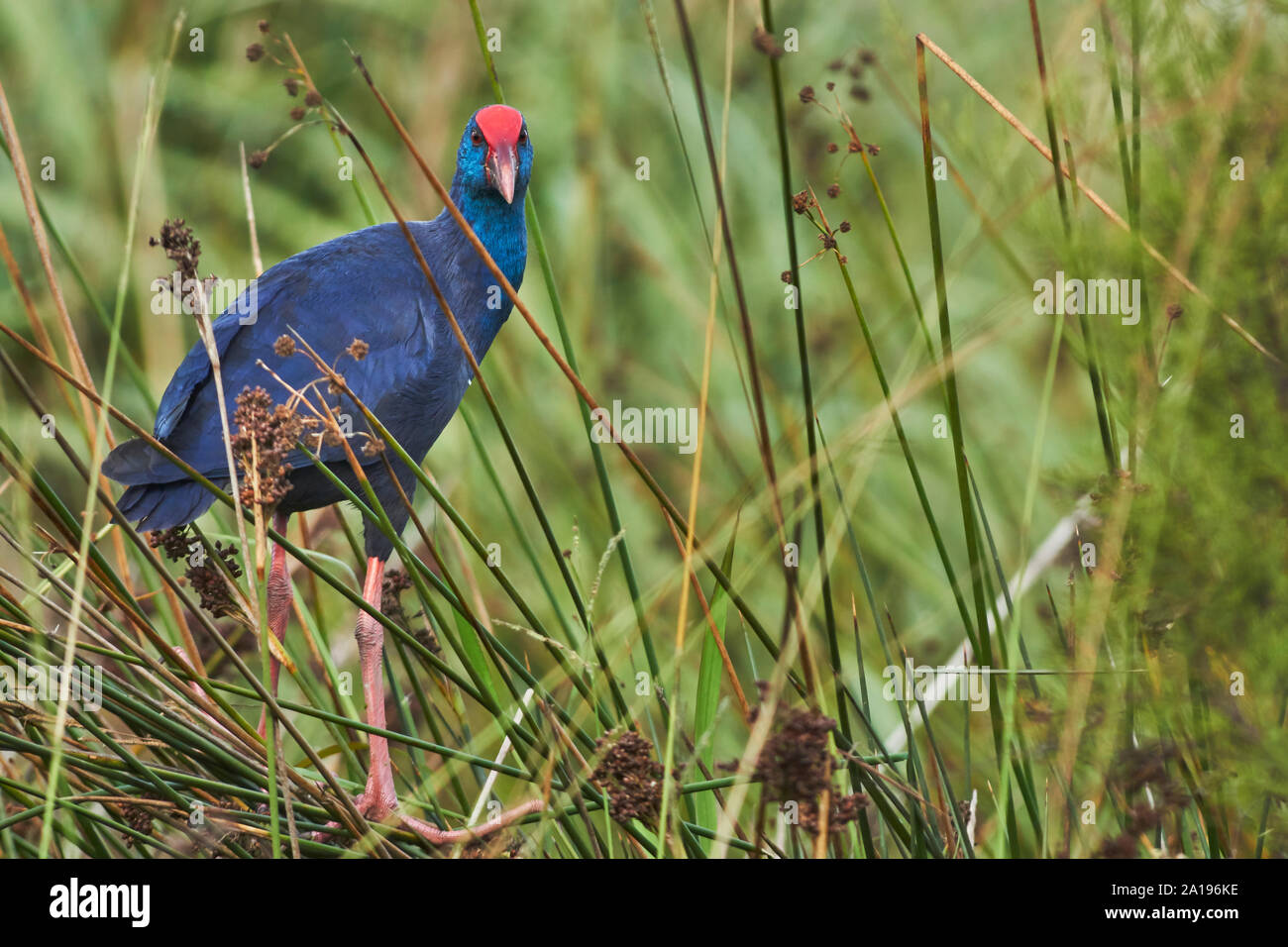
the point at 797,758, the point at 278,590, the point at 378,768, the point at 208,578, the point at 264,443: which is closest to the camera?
the point at 797,758

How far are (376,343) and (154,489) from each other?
1.33 ft

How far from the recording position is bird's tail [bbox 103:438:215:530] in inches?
70.1

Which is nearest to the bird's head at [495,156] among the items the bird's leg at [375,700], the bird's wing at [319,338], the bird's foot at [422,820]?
the bird's wing at [319,338]

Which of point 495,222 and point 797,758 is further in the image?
point 495,222

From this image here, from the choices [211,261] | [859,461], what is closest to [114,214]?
[211,261]

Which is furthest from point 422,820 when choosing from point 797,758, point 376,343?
point 797,758

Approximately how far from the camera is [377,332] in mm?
1958

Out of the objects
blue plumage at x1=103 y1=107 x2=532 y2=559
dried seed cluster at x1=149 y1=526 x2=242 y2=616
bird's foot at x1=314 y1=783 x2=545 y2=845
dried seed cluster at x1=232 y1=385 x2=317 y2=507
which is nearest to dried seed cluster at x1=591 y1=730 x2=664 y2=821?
bird's foot at x1=314 y1=783 x2=545 y2=845

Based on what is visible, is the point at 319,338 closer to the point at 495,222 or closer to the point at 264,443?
the point at 495,222

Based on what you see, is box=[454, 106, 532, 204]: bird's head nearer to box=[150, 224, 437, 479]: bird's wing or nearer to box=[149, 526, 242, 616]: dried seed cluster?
box=[150, 224, 437, 479]: bird's wing

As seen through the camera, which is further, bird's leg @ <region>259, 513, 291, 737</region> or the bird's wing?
bird's leg @ <region>259, 513, 291, 737</region>

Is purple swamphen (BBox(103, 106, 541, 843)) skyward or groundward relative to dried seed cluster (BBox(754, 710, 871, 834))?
skyward

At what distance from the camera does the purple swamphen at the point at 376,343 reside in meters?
1.87
